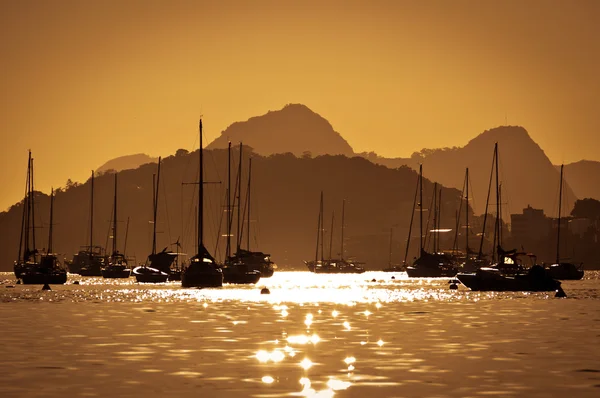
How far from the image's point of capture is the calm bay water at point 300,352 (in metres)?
37.4

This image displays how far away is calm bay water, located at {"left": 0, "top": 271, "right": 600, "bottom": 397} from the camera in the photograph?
37375mm

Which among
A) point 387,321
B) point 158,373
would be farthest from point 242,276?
point 158,373

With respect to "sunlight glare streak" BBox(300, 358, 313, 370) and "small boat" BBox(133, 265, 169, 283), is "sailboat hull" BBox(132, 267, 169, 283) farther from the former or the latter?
"sunlight glare streak" BBox(300, 358, 313, 370)

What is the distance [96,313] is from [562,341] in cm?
3633

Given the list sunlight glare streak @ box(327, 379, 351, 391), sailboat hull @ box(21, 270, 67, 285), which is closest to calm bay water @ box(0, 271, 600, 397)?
sunlight glare streak @ box(327, 379, 351, 391)

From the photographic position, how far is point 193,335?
5916 centimetres

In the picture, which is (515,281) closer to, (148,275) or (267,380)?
(148,275)

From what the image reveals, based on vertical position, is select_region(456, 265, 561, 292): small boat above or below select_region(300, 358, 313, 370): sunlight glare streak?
above

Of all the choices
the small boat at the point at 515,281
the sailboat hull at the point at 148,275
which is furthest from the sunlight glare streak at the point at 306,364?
the sailboat hull at the point at 148,275

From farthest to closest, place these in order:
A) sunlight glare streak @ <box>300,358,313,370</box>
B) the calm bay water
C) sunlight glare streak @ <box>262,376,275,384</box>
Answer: sunlight glare streak @ <box>300,358,313,370</box> → sunlight glare streak @ <box>262,376,275,384</box> → the calm bay water

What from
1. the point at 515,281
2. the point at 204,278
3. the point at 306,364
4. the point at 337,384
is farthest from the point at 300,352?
the point at 515,281

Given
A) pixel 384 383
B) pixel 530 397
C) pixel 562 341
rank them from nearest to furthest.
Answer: pixel 530 397 < pixel 384 383 < pixel 562 341

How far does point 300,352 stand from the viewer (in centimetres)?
4931

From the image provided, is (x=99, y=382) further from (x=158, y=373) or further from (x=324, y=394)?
(x=324, y=394)
